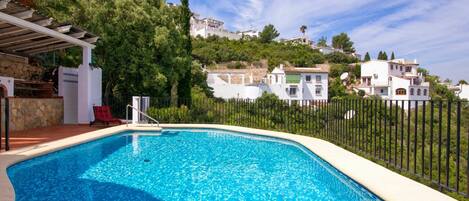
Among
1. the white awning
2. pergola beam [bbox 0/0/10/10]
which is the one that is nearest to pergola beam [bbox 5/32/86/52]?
the white awning

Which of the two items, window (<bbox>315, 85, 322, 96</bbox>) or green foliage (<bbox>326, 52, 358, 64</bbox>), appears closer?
window (<bbox>315, 85, 322, 96</bbox>)

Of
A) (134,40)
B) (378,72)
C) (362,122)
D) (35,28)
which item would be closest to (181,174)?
(362,122)

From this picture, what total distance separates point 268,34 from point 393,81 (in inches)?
1467

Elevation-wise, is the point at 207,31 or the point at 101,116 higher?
the point at 207,31

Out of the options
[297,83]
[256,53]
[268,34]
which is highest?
[268,34]

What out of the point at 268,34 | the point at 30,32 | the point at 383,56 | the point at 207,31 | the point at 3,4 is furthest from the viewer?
the point at 207,31

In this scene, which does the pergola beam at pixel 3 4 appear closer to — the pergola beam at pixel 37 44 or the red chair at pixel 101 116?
the pergola beam at pixel 37 44

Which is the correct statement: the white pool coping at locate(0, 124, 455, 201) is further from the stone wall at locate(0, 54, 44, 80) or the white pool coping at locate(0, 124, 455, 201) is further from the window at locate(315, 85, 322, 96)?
the window at locate(315, 85, 322, 96)

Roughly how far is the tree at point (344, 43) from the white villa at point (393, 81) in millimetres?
32644

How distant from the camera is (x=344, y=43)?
344ft

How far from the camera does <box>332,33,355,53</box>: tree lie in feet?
341

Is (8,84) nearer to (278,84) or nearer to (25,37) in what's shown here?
(25,37)

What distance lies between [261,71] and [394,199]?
58.0 m

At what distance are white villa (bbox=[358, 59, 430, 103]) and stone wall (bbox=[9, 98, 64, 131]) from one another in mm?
57477
